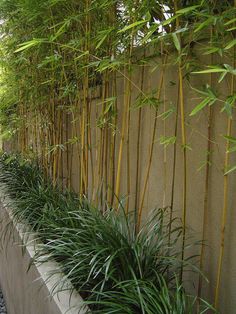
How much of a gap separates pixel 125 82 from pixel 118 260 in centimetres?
103

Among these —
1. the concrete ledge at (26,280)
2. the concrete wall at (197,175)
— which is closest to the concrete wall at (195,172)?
the concrete wall at (197,175)

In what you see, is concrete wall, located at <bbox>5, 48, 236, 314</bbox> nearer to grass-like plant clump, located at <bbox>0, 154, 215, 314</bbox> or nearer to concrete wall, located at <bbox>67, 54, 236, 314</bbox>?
concrete wall, located at <bbox>67, 54, 236, 314</bbox>

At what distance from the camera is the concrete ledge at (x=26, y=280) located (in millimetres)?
1378

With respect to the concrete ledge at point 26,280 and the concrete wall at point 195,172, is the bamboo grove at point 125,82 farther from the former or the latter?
the concrete ledge at point 26,280

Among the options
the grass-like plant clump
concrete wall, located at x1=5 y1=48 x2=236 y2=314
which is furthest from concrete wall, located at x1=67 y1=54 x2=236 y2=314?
the grass-like plant clump

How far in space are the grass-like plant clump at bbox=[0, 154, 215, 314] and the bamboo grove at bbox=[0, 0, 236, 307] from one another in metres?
0.13

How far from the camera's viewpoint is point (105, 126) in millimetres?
2205

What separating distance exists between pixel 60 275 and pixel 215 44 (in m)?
1.10

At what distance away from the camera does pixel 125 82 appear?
2.04 m

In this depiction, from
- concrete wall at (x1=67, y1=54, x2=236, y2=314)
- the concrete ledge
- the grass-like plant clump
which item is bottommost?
the concrete ledge

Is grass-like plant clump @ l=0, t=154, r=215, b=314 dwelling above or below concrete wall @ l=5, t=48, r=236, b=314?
below

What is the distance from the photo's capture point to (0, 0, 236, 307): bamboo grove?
4.33 ft

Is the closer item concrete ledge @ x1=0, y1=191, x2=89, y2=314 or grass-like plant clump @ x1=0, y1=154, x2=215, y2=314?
grass-like plant clump @ x1=0, y1=154, x2=215, y2=314

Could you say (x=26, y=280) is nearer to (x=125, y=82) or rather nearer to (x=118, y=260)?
(x=118, y=260)
